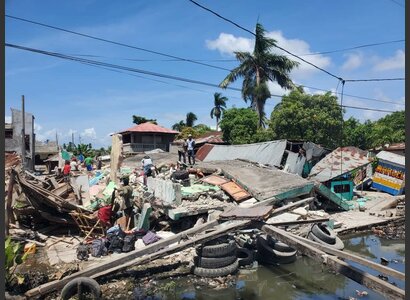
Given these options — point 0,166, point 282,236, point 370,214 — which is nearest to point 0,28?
point 0,166

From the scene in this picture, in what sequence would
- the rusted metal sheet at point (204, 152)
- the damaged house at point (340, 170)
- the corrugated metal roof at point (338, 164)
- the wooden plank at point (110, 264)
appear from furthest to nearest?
the rusted metal sheet at point (204, 152) → the corrugated metal roof at point (338, 164) → the damaged house at point (340, 170) → the wooden plank at point (110, 264)

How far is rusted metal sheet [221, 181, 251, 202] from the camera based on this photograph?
13.5m

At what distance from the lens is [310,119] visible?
2797cm

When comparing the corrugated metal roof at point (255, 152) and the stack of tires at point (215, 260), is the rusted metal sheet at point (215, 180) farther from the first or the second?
the corrugated metal roof at point (255, 152)

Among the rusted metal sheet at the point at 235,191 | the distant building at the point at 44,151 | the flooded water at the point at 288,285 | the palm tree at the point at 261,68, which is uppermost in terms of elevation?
the palm tree at the point at 261,68

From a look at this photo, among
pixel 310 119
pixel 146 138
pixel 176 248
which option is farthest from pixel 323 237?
pixel 146 138

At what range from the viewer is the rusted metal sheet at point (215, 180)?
15055mm

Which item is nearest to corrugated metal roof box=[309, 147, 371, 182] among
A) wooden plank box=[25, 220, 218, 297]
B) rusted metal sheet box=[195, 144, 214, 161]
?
rusted metal sheet box=[195, 144, 214, 161]

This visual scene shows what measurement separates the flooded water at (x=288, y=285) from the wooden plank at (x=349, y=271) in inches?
51.5

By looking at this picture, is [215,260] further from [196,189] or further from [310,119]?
[310,119]

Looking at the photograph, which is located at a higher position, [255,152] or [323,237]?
[255,152]

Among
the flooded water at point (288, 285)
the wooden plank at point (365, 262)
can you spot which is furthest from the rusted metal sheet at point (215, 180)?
A: the wooden plank at point (365, 262)

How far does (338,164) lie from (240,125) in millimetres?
15113

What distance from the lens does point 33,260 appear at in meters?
9.76
